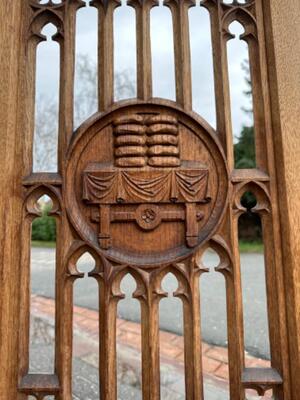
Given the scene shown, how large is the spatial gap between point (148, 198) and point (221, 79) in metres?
0.27

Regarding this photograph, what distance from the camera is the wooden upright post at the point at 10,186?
0.52m

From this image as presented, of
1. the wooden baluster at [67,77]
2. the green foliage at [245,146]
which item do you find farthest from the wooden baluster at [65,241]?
the green foliage at [245,146]

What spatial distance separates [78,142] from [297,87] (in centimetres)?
41

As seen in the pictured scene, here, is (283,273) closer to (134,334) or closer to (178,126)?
(178,126)

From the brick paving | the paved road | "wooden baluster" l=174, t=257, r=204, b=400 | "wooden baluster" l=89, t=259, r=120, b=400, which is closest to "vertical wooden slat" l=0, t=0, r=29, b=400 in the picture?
"wooden baluster" l=89, t=259, r=120, b=400

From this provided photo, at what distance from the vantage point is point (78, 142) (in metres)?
0.57

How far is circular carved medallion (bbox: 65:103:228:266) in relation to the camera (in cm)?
56

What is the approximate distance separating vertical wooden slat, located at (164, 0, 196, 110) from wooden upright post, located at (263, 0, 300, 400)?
0.49 ft

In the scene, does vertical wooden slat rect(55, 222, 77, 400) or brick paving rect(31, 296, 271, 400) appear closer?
vertical wooden slat rect(55, 222, 77, 400)

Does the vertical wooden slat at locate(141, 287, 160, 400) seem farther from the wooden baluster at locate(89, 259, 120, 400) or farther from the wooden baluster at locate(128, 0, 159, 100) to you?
the wooden baluster at locate(128, 0, 159, 100)

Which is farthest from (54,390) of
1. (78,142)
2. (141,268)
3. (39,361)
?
(39,361)

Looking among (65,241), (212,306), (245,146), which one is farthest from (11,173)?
(245,146)

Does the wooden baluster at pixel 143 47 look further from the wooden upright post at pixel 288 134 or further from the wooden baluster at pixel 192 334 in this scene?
the wooden baluster at pixel 192 334

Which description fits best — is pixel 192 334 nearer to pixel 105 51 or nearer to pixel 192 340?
pixel 192 340
